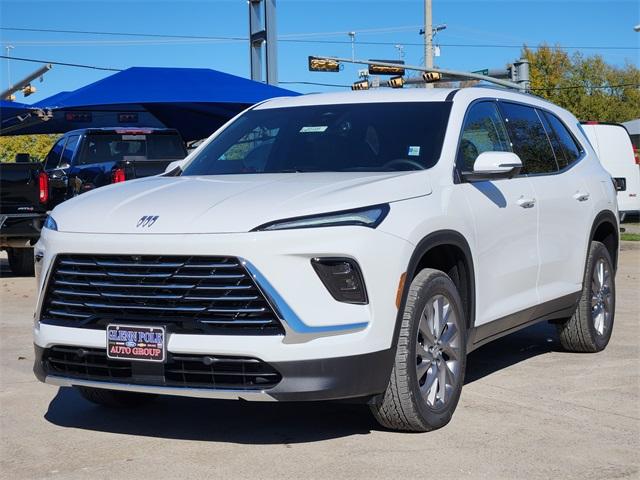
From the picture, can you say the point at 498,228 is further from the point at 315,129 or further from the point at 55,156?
the point at 55,156

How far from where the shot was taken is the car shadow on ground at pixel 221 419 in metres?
5.27

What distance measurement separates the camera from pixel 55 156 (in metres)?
15.5

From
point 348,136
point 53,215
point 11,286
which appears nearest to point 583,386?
point 348,136

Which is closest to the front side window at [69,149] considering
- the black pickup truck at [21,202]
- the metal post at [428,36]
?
the black pickup truck at [21,202]

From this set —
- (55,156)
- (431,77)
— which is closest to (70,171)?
(55,156)

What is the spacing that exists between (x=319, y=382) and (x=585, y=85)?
5952cm

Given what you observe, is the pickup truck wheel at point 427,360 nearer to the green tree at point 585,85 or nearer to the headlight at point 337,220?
the headlight at point 337,220

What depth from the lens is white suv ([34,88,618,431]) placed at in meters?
4.56

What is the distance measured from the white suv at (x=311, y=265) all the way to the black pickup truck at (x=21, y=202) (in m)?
8.20

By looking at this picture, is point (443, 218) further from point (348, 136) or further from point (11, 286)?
point (11, 286)

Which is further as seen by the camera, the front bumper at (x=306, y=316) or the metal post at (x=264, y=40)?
the metal post at (x=264, y=40)

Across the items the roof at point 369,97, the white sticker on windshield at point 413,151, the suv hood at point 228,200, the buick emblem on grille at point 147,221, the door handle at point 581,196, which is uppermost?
the roof at point 369,97

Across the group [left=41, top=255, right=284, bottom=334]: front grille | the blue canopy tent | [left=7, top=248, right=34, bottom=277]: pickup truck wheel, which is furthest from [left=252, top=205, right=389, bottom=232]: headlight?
[left=7, top=248, right=34, bottom=277]: pickup truck wheel

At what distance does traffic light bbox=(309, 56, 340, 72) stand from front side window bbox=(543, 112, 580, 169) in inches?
1211
